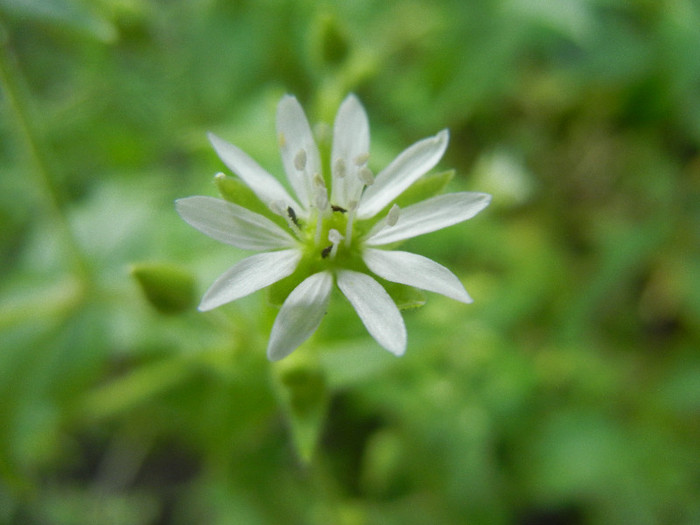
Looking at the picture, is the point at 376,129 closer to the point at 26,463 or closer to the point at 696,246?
the point at 696,246

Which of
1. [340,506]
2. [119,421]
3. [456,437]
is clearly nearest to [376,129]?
[456,437]

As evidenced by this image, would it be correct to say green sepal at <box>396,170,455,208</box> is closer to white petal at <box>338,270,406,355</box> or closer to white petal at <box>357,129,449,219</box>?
white petal at <box>357,129,449,219</box>

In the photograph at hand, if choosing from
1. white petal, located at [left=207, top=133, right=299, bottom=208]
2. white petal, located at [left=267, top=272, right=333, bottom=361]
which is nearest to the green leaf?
white petal, located at [left=207, top=133, right=299, bottom=208]

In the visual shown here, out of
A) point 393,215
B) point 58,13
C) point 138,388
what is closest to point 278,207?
point 393,215

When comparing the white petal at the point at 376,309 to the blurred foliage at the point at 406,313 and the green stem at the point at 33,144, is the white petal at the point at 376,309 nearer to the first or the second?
the blurred foliage at the point at 406,313

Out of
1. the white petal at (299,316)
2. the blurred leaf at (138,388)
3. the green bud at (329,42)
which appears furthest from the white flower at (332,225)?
the blurred leaf at (138,388)
